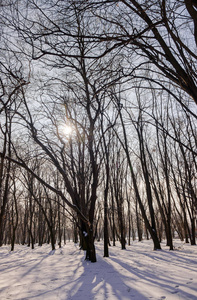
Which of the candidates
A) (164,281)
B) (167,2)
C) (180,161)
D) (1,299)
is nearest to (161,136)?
(180,161)

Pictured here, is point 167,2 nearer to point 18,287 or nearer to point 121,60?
point 121,60

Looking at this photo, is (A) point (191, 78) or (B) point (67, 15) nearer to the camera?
(A) point (191, 78)

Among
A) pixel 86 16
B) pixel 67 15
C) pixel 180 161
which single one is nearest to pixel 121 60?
pixel 86 16

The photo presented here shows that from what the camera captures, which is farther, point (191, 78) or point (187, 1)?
point (191, 78)

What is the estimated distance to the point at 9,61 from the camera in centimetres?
449

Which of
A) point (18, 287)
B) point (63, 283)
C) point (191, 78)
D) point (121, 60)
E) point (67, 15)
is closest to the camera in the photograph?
point (191, 78)

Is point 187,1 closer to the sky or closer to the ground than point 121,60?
closer to the ground

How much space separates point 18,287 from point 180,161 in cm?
1187

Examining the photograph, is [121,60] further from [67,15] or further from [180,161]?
[180,161]

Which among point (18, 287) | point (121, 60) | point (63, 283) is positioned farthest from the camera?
point (63, 283)

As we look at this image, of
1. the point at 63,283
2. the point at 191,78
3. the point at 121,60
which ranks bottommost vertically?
the point at 63,283

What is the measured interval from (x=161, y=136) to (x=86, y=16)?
10.1m

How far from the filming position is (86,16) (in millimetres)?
2426

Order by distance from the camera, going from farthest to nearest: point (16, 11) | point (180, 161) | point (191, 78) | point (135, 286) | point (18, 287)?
point (180, 161)
point (18, 287)
point (135, 286)
point (16, 11)
point (191, 78)
